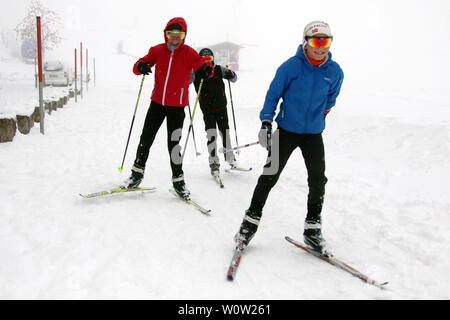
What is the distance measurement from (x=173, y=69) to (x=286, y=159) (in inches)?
75.5

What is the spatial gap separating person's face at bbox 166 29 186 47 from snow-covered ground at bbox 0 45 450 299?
2.01 metres

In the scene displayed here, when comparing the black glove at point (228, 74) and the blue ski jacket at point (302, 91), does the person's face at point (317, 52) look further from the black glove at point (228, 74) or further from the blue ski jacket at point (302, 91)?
the black glove at point (228, 74)

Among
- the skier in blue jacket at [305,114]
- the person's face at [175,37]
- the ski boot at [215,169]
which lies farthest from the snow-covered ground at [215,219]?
the person's face at [175,37]

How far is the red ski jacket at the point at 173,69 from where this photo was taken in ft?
13.9

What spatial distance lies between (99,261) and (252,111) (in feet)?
38.5

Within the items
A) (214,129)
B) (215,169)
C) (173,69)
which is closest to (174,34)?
(173,69)

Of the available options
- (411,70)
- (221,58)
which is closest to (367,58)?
(411,70)

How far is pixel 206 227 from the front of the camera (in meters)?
3.88

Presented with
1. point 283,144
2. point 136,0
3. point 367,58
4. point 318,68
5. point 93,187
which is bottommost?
point 93,187

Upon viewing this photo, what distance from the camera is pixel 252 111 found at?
1411 centimetres

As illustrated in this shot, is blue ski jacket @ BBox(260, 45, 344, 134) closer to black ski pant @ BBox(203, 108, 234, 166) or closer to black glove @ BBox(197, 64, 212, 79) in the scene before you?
black glove @ BBox(197, 64, 212, 79)

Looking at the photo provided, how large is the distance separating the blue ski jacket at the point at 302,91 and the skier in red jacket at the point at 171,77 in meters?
1.49

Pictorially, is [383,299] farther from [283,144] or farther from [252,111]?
[252,111]

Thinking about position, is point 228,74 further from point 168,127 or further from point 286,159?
point 286,159
